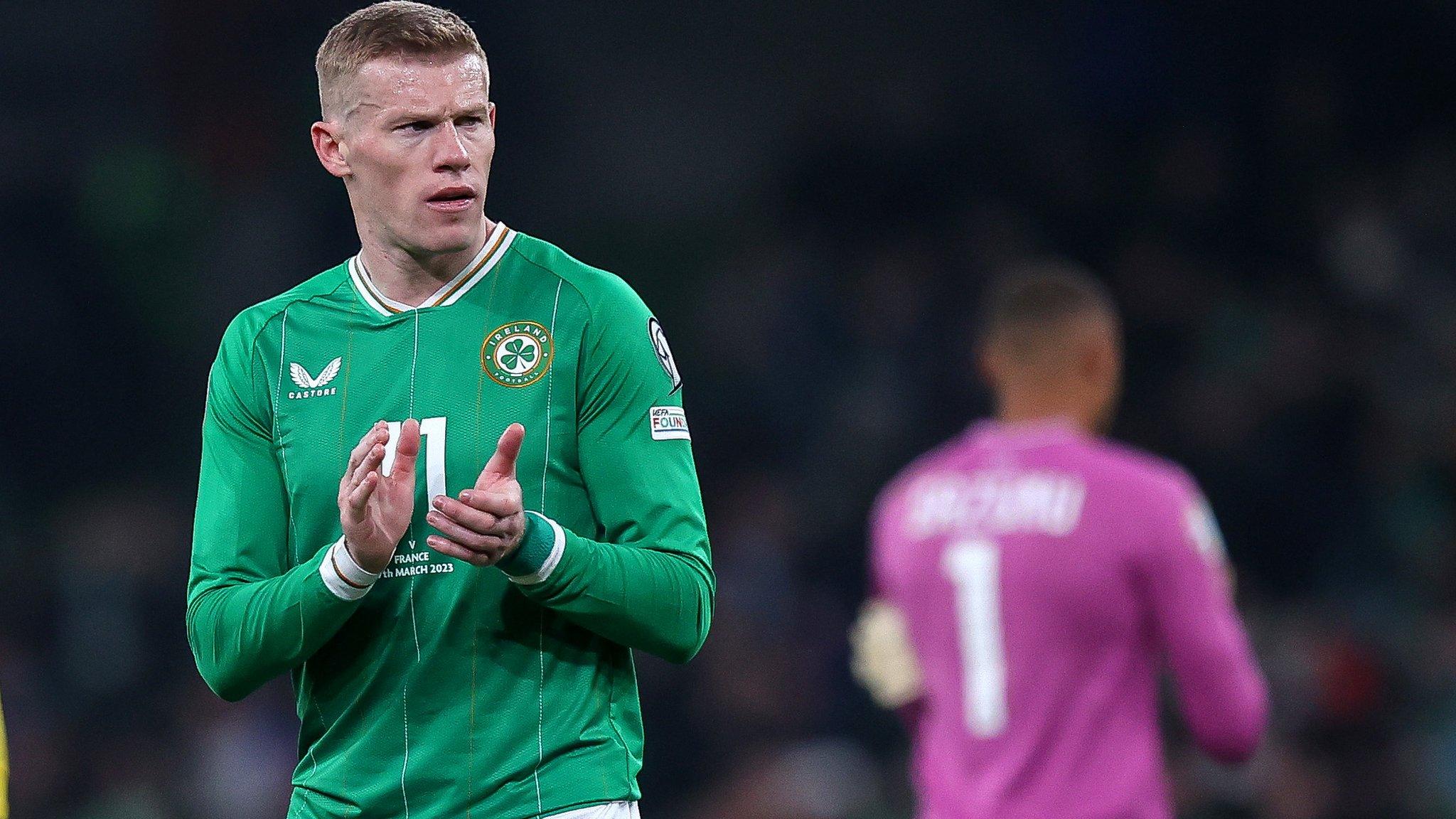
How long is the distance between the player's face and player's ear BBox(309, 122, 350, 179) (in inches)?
2.5

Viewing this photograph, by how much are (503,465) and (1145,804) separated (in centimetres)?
182

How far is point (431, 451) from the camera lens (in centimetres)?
263

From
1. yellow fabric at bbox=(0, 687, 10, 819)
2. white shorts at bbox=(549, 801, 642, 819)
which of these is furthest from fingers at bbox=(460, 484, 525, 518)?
yellow fabric at bbox=(0, 687, 10, 819)

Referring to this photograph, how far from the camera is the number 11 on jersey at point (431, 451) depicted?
103 inches

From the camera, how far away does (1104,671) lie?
3.57 meters

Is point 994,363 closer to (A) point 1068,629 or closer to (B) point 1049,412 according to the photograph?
(B) point 1049,412

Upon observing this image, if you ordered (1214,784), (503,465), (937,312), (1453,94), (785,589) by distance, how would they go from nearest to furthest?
(503,465), (1214,784), (785,589), (937,312), (1453,94)

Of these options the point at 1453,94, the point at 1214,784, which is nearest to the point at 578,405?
the point at 1214,784

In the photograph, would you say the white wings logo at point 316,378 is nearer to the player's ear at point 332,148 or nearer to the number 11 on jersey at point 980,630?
the player's ear at point 332,148

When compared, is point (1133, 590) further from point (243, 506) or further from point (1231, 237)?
point (1231, 237)

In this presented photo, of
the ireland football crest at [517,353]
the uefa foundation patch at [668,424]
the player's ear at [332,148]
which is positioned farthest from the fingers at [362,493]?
the player's ear at [332,148]

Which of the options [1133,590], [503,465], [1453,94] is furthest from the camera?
[1453,94]

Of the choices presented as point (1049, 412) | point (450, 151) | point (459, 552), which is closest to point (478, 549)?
point (459, 552)

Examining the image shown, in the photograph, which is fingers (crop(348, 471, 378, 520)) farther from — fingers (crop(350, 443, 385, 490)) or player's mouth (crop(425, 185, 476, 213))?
player's mouth (crop(425, 185, 476, 213))
